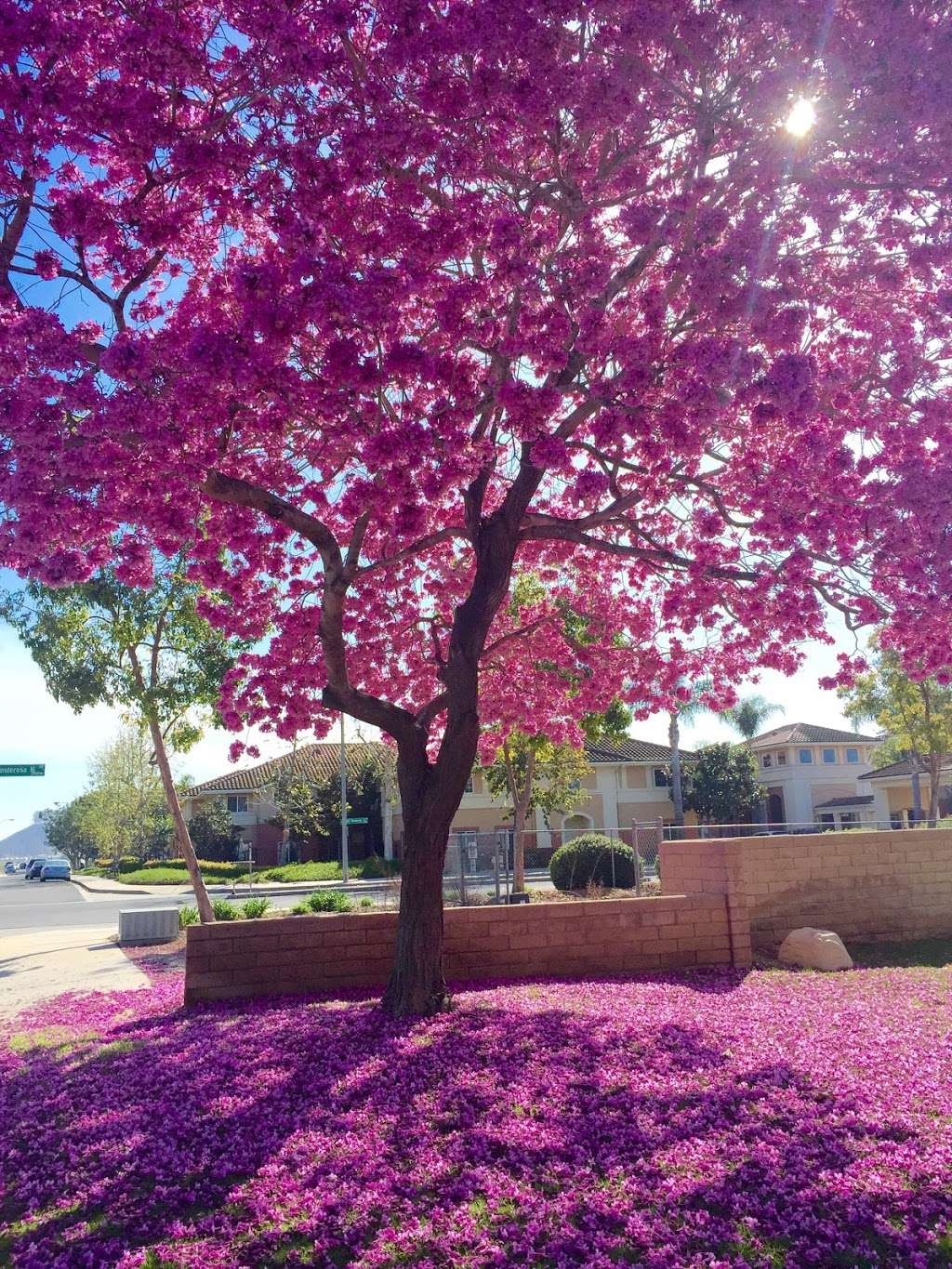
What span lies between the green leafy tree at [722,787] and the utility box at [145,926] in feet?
135

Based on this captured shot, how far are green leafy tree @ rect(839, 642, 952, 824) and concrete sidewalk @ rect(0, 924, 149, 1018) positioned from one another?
69.5 ft

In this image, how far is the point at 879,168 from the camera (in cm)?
713

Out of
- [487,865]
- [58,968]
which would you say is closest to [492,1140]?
[58,968]

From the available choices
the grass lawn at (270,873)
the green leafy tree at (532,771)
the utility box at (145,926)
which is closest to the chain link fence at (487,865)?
the green leafy tree at (532,771)

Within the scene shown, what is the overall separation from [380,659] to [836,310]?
6.16m

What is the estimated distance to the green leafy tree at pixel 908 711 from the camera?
91.8 feet

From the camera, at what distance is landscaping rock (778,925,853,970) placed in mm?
10570

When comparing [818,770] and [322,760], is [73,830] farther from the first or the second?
[818,770]

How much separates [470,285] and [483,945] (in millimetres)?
6385

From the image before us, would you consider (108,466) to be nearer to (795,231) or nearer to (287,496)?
(287,496)

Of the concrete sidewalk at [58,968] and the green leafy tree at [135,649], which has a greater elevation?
the green leafy tree at [135,649]

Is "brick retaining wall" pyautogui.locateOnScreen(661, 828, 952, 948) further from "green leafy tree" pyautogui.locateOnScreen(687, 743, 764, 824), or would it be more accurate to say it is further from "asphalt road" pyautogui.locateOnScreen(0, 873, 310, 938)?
"green leafy tree" pyautogui.locateOnScreen(687, 743, 764, 824)

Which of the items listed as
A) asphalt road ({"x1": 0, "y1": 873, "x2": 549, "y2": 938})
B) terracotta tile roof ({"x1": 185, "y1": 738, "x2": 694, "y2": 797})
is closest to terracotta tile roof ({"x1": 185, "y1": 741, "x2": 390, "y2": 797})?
terracotta tile roof ({"x1": 185, "y1": 738, "x2": 694, "y2": 797})

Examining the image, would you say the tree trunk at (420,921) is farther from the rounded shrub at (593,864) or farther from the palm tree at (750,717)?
the palm tree at (750,717)
